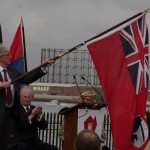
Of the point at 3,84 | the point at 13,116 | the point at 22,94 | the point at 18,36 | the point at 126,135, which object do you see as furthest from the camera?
the point at 18,36

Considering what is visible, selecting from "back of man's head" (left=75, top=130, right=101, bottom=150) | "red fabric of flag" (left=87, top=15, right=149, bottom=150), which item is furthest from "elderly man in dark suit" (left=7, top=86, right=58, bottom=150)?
"back of man's head" (left=75, top=130, right=101, bottom=150)

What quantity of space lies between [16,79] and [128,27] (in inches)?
75.6

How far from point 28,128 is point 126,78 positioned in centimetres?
159

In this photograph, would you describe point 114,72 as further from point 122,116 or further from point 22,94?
point 22,94

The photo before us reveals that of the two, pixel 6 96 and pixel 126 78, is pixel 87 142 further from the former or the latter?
pixel 126 78

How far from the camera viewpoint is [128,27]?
23.9 ft

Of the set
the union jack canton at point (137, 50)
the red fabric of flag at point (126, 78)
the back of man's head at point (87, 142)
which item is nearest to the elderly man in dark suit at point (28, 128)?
the red fabric of flag at point (126, 78)

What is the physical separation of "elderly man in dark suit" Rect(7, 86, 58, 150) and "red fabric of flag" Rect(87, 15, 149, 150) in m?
1.05

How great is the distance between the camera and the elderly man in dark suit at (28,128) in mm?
7359

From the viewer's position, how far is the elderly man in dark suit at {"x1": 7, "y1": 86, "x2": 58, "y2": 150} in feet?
24.1

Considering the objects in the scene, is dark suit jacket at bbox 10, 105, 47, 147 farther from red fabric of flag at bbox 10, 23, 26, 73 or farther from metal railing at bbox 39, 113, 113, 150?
metal railing at bbox 39, 113, 113, 150

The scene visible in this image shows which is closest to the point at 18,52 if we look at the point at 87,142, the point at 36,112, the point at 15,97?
the point at 36,112

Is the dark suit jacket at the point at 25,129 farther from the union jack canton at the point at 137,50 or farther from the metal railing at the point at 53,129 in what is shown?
the metal railing at the point at 53,129

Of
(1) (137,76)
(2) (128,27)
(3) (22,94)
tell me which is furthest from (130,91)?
(3) (22,94)
